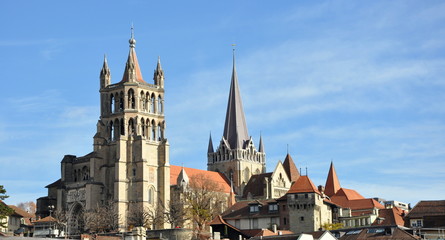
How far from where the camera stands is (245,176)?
174000mm

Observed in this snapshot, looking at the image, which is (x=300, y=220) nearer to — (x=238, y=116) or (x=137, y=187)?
(x=137, y=187)

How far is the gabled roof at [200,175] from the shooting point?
150m

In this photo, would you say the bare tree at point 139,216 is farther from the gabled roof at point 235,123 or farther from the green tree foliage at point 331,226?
the gabled roof at point 235,123

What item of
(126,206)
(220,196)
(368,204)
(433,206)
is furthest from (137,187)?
(433,206)

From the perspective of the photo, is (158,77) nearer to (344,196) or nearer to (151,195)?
(151,195)

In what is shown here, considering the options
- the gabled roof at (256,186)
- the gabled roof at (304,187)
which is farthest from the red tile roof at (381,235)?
the gabled roof at (256,186)

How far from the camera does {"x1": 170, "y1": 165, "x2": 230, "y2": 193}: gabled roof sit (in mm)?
149875

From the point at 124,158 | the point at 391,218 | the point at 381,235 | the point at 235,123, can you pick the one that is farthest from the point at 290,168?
the point at 381,235

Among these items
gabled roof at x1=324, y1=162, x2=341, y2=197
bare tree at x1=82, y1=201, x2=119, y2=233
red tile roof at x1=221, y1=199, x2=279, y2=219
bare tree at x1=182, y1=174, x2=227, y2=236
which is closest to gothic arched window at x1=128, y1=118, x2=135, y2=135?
bare tree at x1=182, y1=174, x2=227, y2=236

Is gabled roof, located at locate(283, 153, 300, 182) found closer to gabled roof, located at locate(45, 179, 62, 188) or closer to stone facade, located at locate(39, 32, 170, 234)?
stone facade, located at locate(39, 32, 170, 234)

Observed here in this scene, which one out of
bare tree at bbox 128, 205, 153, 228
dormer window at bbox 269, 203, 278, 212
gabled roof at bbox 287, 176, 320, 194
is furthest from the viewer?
bare tree at bbox 128, 205, 153, 228

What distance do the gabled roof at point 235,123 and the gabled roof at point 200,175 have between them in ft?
27.9

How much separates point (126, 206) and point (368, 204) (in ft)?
122

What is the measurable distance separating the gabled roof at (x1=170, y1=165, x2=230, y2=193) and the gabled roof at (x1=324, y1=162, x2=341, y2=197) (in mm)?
18728
